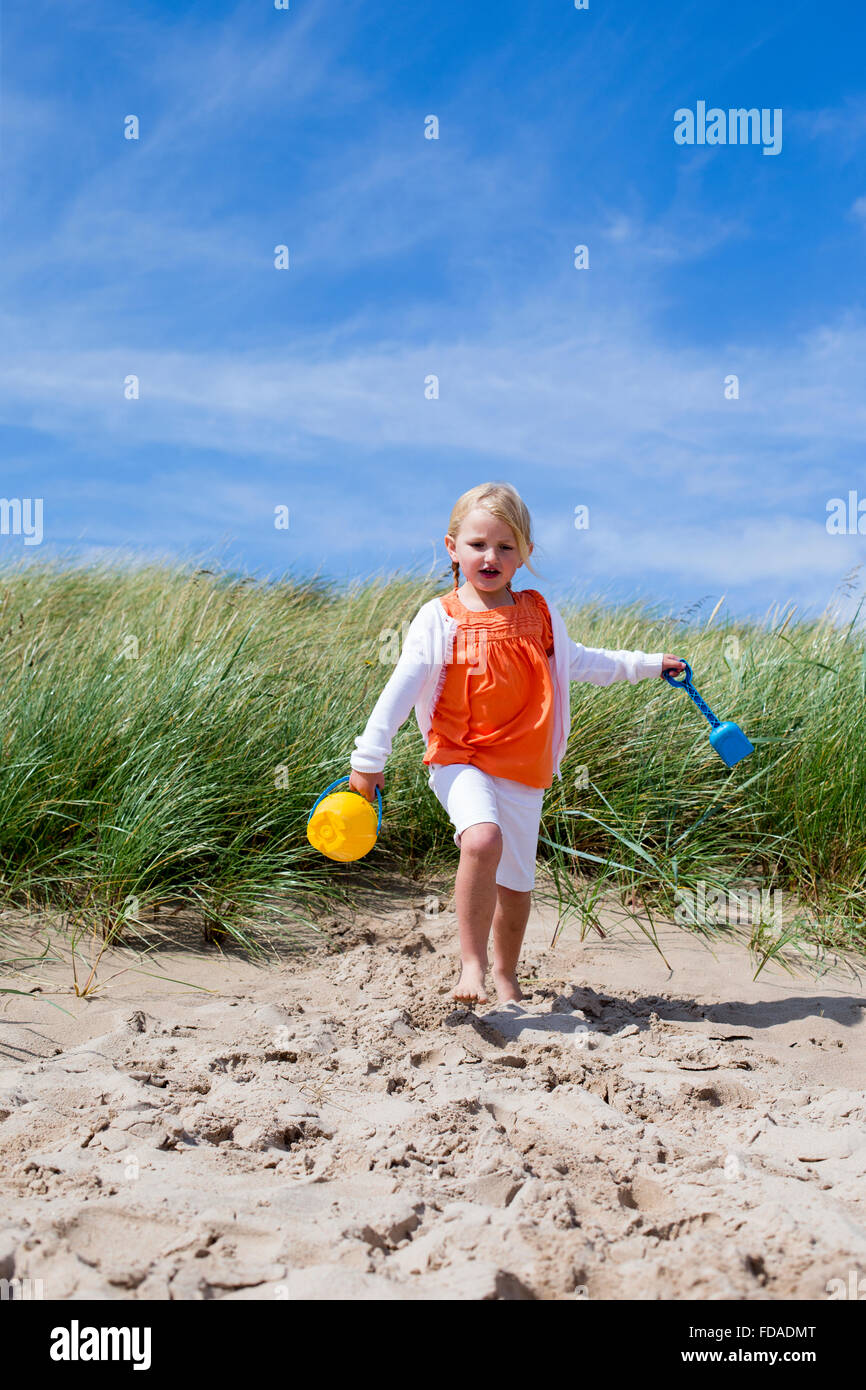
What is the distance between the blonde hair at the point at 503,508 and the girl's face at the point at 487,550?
0.02 m

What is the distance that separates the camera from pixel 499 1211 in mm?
2100

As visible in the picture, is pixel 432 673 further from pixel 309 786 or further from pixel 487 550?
pixel 309 786

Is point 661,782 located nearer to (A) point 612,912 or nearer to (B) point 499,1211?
(A) point 612,912

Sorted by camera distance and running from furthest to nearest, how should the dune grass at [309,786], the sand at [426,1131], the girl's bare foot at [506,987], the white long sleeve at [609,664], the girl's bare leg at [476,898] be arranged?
the dune grass at [309,786], the white long sleeve at [609,664], the girl's bare foot at [506,987], the girl's bare leg at [476,898], the sand at [426,1131]

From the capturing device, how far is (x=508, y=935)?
3588 mm

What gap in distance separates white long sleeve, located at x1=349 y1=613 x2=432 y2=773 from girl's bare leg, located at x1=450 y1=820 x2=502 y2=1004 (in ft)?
1.30

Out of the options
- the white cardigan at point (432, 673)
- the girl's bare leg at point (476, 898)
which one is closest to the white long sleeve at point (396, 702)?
the white cardigan at point (432, 673)

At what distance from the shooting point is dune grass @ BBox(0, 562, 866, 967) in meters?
4.34

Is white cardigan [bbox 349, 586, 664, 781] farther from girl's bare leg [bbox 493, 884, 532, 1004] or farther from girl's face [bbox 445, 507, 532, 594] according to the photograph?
girl's bare leg [bbox 493, 884, 532, 1004]

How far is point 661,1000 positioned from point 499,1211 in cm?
181

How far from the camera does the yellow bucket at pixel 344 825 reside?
3.39 meters

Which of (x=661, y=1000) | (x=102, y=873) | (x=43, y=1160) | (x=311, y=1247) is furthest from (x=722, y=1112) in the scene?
(x=102, y=873)

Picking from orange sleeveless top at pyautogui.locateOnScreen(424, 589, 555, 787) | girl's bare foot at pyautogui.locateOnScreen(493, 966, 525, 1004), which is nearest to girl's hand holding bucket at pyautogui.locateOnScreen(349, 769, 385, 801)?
orange sleeveless top at pyautogui.locateOnScreen(424, 589, 555, 787)

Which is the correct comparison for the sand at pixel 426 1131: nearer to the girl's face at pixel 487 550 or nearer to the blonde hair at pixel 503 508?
the girl's face at pixel 487 550
